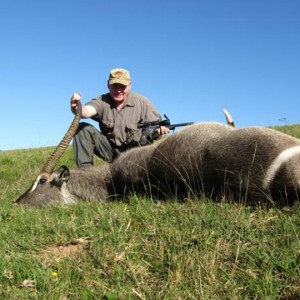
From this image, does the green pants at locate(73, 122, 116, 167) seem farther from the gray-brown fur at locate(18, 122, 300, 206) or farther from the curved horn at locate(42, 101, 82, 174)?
the gray-brown fur at locate(18, 122, 300, 206)

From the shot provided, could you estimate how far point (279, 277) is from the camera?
314cm

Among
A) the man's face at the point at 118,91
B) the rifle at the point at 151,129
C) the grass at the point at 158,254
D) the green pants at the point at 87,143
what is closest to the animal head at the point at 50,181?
the green pants at the point at 87,143

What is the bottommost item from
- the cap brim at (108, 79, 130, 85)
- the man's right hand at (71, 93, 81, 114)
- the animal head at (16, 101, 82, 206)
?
the animal head at (16, 101, 82, 206)

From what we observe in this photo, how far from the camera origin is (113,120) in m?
8.28

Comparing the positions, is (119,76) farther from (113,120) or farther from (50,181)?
(50,181)

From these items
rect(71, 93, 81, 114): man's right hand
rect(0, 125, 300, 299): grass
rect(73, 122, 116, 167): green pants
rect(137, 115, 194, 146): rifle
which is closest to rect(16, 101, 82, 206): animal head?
rect(71, 93, 81, 114): man's right hand

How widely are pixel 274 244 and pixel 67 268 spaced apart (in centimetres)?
158

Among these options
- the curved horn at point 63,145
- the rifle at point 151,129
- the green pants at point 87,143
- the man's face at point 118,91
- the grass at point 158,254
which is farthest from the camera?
the man's face at point 118,91

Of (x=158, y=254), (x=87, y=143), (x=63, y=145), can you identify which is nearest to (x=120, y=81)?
(x=87, y=143)

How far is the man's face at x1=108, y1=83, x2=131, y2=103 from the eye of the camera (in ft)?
27.0

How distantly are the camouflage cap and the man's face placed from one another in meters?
0.07

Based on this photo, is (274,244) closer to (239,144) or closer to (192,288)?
(192,288)

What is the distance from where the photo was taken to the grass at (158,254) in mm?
3107

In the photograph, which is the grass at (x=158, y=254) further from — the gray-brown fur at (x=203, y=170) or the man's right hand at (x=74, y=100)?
the man's right hand at (x=74, y=100)
